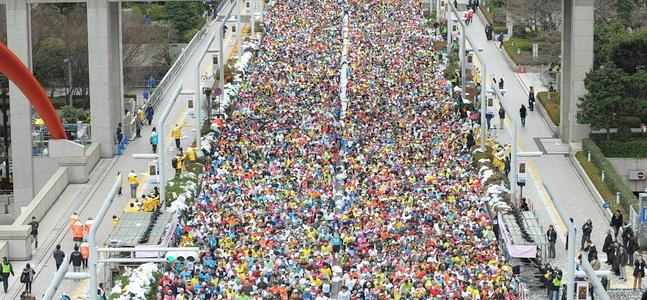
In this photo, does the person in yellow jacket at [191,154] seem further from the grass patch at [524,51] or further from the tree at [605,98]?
the grass patch at [524,51]

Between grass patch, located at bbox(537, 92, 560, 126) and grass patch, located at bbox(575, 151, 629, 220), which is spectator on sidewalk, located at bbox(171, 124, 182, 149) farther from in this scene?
grass patch, located at bbox(537, 92, 560, 126)

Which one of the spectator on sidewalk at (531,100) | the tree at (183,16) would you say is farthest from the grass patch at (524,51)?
the tree at (183,16)

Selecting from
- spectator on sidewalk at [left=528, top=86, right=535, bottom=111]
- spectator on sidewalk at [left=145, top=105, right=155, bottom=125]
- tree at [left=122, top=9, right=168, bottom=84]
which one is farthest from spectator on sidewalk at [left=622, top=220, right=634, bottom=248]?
tree at [left=122, top=9, right=168, bottom=84]

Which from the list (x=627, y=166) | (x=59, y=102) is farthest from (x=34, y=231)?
(x=59, y=102)

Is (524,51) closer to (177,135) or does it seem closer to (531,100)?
(531,100)

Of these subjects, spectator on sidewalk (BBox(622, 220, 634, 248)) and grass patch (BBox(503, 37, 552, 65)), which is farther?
grass patch (BBox(503, 37, 552, 65))

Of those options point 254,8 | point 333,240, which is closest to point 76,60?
point 254,8
